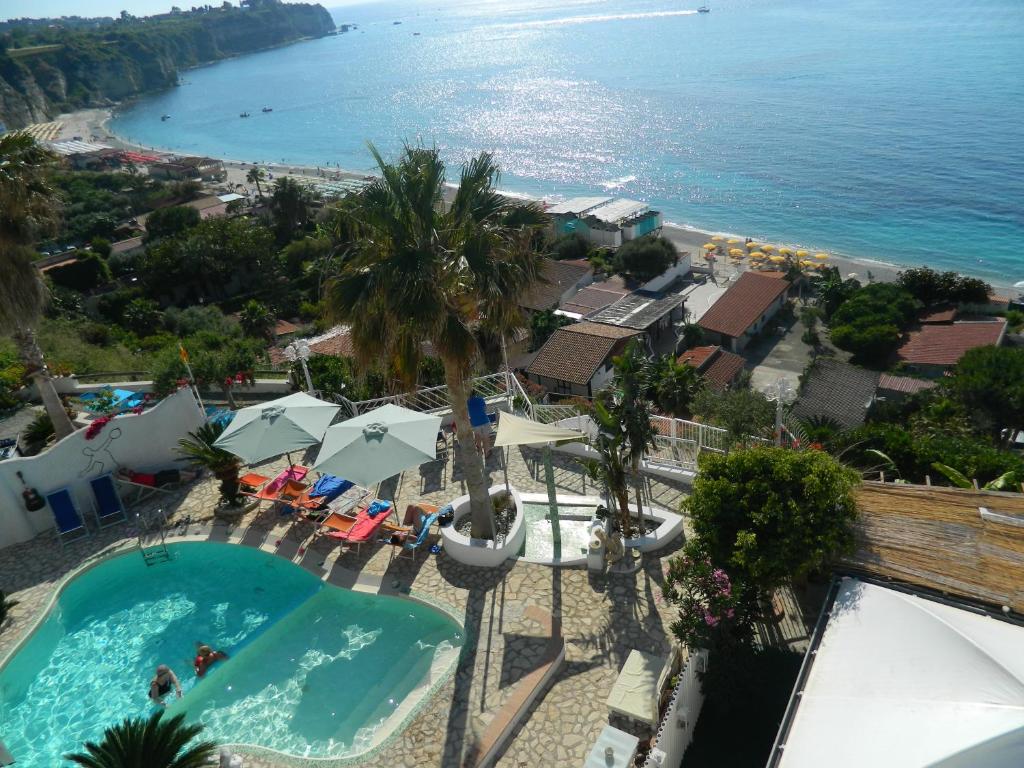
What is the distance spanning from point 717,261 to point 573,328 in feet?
81.3

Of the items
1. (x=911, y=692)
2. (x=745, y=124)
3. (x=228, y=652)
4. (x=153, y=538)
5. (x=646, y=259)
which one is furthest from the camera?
(x=745, y=124)

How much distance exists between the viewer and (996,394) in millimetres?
23203

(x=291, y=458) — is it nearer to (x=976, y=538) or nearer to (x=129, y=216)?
(x=976, y=538)

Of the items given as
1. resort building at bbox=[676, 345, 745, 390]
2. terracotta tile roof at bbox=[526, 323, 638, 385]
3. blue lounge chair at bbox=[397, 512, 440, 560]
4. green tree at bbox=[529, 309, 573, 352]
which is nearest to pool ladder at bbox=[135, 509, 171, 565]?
blue lounge chair at bbox=[397, 512, 440, 560]

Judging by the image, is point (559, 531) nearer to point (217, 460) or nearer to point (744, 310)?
point (217, 460)

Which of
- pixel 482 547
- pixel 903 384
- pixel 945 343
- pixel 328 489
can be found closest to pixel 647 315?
pixel 903 384

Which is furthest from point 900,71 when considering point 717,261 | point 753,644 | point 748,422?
point 753,644

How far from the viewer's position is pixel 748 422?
1709cm

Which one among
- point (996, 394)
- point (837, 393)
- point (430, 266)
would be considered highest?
point (430, 266)

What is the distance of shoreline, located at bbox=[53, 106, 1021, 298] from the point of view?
2045 inches

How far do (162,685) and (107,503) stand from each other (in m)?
5.60

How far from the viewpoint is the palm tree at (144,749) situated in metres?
7.36

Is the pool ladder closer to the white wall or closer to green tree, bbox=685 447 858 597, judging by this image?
the white wall

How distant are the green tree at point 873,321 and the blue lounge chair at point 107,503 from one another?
36835 mm
